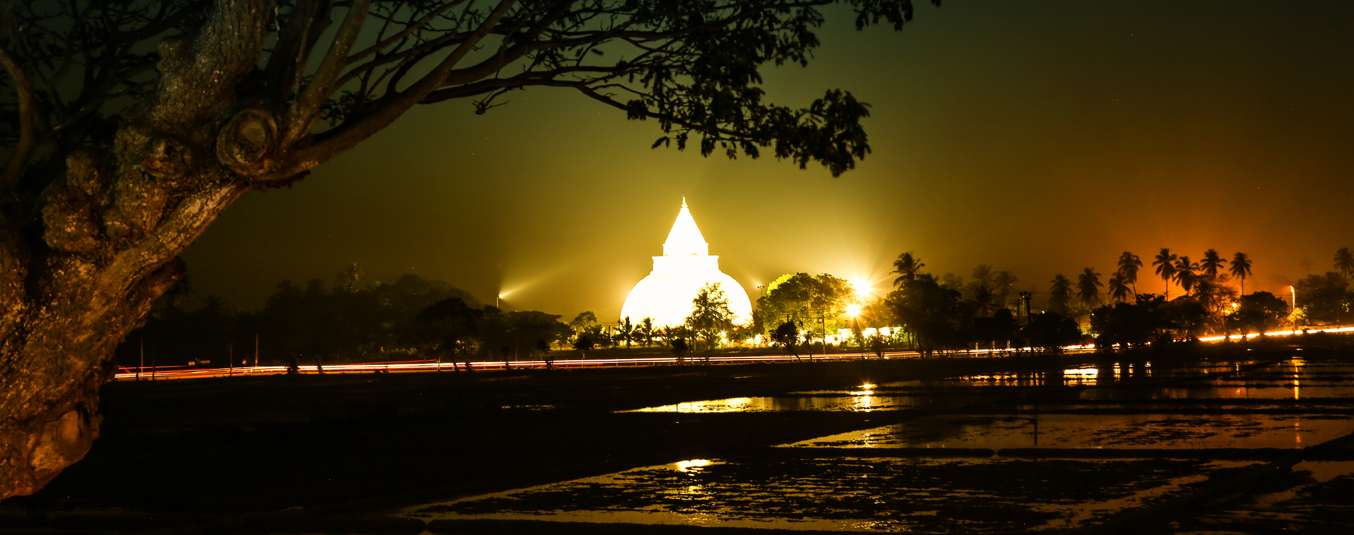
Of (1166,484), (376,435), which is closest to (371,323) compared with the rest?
(376,435)

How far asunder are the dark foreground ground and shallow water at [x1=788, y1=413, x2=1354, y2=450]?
2.8 inches

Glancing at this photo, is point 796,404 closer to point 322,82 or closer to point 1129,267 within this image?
point 322,82

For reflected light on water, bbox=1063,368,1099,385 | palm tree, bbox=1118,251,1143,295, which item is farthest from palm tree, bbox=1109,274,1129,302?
reflected light on water, bbox=1063,368,1099,385

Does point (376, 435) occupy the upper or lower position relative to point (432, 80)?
lower

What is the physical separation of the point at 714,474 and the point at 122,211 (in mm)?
6333

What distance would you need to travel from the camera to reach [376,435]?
1420cm

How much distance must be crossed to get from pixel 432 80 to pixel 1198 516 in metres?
5.63

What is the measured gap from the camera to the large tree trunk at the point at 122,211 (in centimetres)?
471

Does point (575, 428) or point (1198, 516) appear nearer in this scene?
point (1198, 516)

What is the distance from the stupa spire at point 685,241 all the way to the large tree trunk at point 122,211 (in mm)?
122881

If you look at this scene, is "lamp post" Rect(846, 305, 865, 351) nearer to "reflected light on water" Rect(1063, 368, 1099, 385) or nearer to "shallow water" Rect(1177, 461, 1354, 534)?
"reflected light on water" Rect(1063, 368, 1099, 385)

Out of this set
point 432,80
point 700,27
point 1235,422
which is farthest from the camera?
point 1235,422

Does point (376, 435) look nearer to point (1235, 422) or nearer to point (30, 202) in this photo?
point (30, 202)

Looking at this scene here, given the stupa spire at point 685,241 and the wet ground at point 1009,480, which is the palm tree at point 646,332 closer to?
the stupa spire at point 685,241
